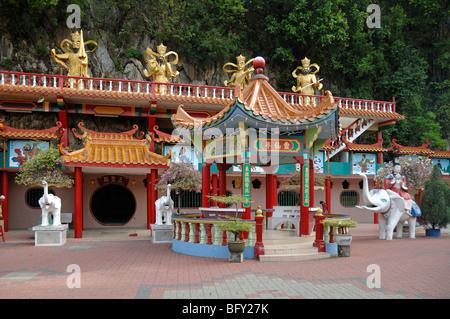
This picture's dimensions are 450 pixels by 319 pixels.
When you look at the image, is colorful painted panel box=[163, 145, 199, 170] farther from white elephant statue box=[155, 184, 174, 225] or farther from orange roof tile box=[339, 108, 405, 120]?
orange roof tile box=[339, 108, 405, 120]

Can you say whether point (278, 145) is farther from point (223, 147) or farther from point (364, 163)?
point (364, 163)

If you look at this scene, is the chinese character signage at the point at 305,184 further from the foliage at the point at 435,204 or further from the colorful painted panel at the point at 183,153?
the colorful painted panel at the point at 183,153

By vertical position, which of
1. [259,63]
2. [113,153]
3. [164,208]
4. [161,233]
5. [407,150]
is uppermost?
[259,63]

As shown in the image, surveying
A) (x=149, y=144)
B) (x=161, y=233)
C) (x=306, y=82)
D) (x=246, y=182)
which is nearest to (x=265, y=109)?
(x=246, y=182)

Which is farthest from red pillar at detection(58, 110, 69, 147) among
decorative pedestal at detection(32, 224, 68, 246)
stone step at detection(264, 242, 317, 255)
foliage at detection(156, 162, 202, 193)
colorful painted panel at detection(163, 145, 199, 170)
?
stone step at detection(264, 242, 317, 255)

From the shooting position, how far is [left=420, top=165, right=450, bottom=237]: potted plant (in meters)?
15.1

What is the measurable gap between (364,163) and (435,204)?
6765 millimetres

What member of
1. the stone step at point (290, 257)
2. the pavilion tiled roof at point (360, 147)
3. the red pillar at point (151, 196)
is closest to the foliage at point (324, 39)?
the pavilion tiled roof at point (360, 147)

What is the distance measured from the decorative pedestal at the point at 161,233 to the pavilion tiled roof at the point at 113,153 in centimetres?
316

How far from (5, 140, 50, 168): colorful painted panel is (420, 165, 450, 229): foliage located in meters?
15.9

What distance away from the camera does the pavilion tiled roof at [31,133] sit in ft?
55.3

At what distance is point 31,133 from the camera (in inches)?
681

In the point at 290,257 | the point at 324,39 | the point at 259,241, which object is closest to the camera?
the point at 290,257

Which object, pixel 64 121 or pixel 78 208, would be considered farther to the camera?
pixel 64 121
